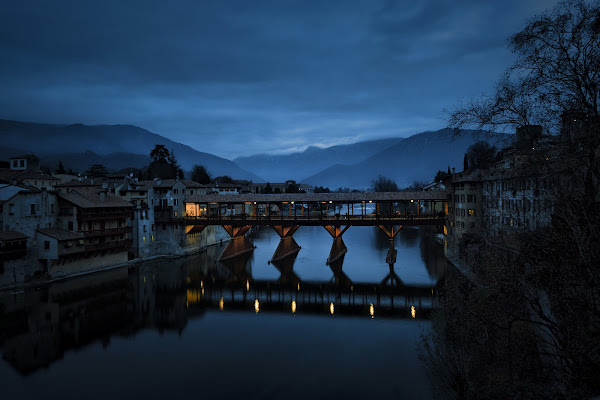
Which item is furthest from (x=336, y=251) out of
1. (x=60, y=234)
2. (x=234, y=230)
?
→ (x=60, y=234)

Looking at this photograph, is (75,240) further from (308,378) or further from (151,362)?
(308,378)

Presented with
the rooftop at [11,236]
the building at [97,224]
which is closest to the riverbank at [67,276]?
the building at [97,224]

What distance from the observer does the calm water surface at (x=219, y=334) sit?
20578mm

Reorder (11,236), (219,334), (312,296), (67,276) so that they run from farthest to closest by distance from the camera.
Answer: (67,276)
(312,296)
(11,236)
(219,334)

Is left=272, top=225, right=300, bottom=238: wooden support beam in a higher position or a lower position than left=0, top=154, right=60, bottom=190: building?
lower

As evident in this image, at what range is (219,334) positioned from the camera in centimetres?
2822

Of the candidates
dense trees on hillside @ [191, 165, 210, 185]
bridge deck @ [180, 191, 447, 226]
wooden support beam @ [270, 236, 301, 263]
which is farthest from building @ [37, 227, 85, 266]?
dense trees on hillside @ [191, 165, 210, 185]

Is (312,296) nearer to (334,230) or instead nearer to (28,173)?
(334,230)

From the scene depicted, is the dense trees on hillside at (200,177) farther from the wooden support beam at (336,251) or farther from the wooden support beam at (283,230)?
the wooden support beam at (336,251)

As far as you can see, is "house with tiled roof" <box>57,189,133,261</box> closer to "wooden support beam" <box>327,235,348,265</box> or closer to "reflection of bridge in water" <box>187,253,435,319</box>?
"reflection of bridge in water" <box>187,253,435,319</box>

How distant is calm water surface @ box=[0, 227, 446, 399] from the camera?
810 inches

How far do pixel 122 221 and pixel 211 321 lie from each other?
2443 cm

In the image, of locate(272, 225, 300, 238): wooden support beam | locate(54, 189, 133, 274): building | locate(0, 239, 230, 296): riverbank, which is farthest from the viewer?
locate(272, 225, 300, 238): wooden support beam

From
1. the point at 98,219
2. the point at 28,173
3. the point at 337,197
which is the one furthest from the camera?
the point at 28,173
